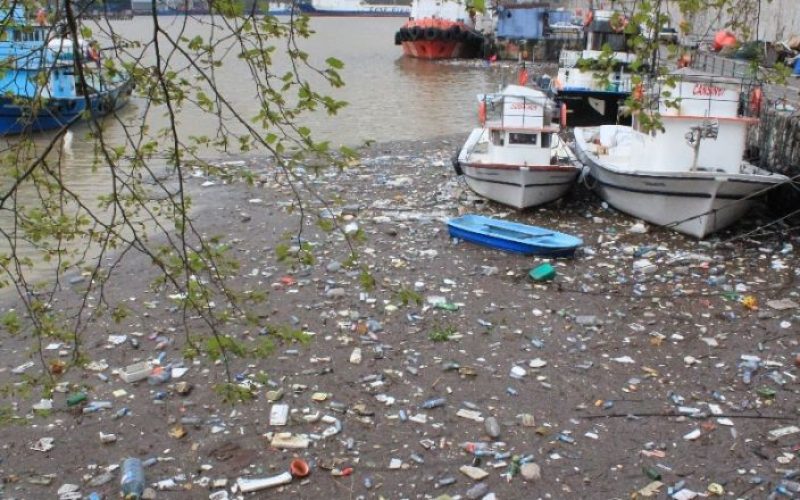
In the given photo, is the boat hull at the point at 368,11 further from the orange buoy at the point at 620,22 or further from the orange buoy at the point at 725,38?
the orange buoy at the point at 620,22

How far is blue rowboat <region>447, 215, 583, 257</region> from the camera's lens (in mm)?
8156

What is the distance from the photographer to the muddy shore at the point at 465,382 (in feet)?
14.7

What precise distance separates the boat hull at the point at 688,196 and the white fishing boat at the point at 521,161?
734 mm

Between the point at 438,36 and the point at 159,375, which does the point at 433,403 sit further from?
the point at 438,36

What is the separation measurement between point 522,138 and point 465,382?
5278 mm

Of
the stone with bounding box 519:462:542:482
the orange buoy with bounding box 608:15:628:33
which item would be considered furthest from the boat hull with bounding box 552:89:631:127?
the orange buoy with bounding box 608:15:628:33

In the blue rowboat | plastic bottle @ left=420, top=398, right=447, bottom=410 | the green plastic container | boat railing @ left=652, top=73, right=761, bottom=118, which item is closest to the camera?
plastic bottle @ left=420, top=398, right=447, bottom=410

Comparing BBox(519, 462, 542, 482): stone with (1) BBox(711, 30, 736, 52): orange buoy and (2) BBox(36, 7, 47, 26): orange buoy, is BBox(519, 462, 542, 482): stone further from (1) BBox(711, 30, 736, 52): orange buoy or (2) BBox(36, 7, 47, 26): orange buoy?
(2) BBox(36, 7, 47, 26): orange buoy

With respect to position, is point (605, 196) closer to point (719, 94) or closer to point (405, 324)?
point (719, 94)

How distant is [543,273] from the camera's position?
7.48 meters

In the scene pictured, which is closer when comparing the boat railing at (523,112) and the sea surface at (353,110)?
the boat railing at (523,112)

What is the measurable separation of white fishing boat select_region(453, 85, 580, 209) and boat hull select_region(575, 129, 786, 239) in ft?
2.41

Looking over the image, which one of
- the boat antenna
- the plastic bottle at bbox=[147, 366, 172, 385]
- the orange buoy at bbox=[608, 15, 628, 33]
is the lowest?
the plastic bottle at bbox=[147, 366, 172, 385]

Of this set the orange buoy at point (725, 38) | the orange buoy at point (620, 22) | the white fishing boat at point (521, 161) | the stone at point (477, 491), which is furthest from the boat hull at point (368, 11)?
the orange buoy at point (620, 22)
